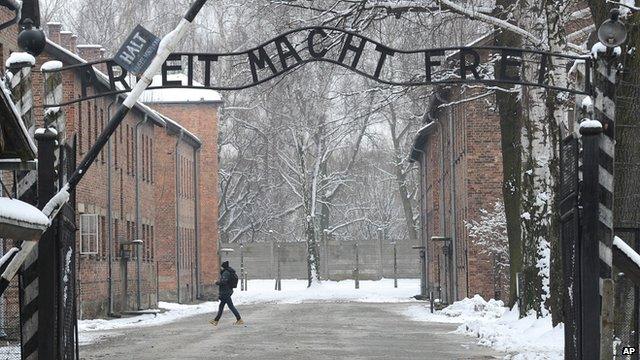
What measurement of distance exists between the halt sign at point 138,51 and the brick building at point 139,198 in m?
14.0

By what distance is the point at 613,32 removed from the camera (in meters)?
13.2

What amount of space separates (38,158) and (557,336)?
453 inches

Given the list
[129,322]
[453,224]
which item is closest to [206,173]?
[453,224]

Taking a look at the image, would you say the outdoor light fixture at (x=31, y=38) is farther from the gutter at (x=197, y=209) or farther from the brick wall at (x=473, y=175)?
the gutter at (x=197, y=209)

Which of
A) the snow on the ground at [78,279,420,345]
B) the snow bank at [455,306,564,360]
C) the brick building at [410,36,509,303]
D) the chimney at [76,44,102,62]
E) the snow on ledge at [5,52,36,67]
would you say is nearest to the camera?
the snow on ledge at [5,52,36,67]

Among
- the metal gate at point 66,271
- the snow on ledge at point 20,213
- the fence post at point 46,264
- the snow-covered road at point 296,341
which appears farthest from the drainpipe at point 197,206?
the snow on ledge at point 20,213

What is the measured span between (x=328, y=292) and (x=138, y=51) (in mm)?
51766

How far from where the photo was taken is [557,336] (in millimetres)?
22234

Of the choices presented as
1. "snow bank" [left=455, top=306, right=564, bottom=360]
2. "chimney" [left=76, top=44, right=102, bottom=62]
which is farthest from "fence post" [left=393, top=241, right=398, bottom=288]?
"snow bank" [left=455, top=306, right=564, bottom=360]

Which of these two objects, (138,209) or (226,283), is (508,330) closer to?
(226,283)

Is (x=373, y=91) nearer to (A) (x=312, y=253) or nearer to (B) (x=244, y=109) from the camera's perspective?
(A) (x=312, y=253)

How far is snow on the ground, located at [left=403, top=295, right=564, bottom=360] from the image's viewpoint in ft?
70.4

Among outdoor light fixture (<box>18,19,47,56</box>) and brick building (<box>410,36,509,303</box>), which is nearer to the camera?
outdoor light fixture (<box>18,19,47,56</box>)

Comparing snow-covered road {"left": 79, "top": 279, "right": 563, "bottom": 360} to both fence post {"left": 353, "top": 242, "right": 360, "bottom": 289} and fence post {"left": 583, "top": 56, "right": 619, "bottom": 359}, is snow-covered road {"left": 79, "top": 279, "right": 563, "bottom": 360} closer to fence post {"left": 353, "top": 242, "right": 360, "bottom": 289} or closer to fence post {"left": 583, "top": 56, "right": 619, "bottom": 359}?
fence post {"left": 583, "top": 56, "right": 619, "bottom": 359}
